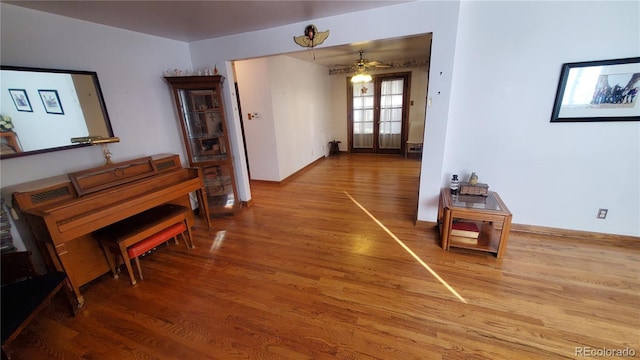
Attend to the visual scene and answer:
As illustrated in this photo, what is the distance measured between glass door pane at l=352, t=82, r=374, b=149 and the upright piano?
5.25 metres

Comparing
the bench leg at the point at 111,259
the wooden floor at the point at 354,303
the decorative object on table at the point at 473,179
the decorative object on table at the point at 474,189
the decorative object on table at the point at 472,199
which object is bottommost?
the wooden floor at the point at 354,303

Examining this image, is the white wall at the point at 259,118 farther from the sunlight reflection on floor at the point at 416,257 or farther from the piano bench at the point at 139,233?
the piano bench at the point at 139,233

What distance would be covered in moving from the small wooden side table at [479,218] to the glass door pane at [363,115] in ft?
15.1

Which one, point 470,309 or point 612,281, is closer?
point 470,309

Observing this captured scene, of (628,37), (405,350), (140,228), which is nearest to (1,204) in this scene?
(140,228)

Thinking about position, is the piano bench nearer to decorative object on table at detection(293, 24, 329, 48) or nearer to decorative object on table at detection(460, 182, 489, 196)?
decorative object on table at detection(293, 24, 329, 48)

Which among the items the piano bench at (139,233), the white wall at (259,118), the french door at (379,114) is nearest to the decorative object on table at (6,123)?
the piano bench at (139,233)

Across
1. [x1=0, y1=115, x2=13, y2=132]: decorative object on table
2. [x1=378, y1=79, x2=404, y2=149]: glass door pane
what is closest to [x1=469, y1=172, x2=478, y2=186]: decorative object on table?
[x1=0, y1=115, x2=13, y2=132]: decorative object on table

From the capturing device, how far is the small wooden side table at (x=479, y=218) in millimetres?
2193

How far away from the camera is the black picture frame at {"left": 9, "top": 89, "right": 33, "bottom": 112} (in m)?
1.85

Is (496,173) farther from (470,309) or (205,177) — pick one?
(205,177)

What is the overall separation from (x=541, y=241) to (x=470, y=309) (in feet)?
4.71

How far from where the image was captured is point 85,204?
1929mm

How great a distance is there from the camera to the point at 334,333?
5.30ft
